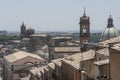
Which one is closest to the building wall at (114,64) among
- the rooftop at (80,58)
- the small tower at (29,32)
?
the rooftop at (80,58)

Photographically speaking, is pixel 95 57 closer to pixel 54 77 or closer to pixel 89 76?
pixel 89 76

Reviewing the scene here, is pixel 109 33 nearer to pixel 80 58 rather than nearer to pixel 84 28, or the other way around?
pixel 84 28

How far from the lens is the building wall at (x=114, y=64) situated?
459 inches

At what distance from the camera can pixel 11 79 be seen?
58031mm

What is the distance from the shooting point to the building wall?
38.2 ft

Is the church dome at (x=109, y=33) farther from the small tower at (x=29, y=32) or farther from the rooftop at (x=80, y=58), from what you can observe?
the small tower at (x=29, y=32)

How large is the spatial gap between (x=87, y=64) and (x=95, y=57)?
2.66 m

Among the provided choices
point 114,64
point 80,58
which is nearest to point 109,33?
point 80,58

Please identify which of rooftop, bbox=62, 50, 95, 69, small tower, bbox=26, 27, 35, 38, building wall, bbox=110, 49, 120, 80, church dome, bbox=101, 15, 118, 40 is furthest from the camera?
small tower, bbox=26, 27, 35, 38

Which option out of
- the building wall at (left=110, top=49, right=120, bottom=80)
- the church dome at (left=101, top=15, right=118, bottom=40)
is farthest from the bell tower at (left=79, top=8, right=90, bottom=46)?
the building wall at (left=110, top=49, right=120, bottom=80)

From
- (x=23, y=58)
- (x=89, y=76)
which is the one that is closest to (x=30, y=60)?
(x=23, y=58)

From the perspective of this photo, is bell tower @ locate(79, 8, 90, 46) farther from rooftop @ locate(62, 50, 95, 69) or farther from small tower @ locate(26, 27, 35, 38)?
small tower @ locate(26, 27, 35, 38)

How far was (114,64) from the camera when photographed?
12055mm


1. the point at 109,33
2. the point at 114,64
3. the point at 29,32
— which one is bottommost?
the point at 29,32
